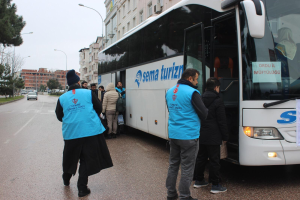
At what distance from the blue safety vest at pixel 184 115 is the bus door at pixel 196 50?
5.26 feet

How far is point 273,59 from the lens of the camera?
4453 millimetres

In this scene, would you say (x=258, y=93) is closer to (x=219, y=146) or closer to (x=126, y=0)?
(x=219, y=146)

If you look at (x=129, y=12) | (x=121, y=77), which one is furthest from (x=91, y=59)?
(x=121, y=77)

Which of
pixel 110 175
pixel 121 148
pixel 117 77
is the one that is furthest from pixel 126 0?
pixel 110 175

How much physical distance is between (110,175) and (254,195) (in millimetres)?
2562

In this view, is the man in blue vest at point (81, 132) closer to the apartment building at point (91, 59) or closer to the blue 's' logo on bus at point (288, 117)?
the blue 's' logo on bus at point (288, 117)

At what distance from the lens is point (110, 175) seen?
18.2ft

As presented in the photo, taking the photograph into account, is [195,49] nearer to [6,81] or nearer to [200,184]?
[200,184]

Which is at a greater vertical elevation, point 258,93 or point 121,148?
point 258,93

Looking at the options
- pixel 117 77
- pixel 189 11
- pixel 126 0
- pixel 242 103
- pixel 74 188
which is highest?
pixel 126 0

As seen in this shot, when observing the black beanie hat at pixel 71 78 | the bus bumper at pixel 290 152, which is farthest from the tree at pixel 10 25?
the bus bumper at pixel 290 152

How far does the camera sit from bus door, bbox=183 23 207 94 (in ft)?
17.6

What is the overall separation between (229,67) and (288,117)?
4.09 ft

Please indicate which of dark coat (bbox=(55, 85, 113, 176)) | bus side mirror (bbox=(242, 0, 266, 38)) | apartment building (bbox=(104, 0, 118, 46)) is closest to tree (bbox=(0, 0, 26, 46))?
apartment building (bbox=(104, 0, 118, 46))
